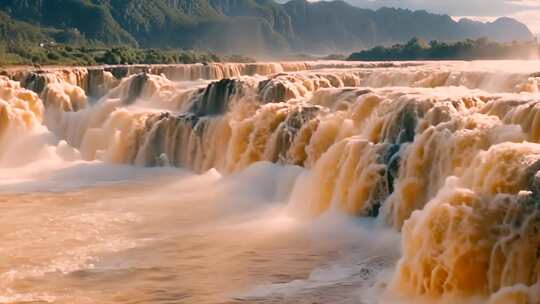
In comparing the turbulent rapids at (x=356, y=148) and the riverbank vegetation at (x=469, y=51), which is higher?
the riverbank vegetation at (x=469, y=51)

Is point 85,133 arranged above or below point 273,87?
below

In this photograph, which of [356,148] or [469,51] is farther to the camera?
[469,51]

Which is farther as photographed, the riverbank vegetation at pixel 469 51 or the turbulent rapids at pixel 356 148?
the riverbank vegetation at pixel 469 51

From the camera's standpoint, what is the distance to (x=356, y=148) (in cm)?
1897

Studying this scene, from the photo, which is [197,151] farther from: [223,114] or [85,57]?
[85,57]

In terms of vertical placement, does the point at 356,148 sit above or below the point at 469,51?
below

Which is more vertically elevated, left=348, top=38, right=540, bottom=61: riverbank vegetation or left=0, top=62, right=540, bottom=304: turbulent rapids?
left=348, top=38, right=540, bottom=61: riverbank vegetation

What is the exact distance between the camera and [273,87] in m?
28.3

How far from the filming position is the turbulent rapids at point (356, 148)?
37.7ft

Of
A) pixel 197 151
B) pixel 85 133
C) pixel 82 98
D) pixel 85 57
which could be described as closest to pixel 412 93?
pixel 197 151

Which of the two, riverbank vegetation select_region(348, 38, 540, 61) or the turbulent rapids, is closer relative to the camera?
the turbulent rapids

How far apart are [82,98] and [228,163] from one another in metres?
14.4

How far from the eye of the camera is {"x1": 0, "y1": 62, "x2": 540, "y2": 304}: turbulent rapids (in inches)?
452

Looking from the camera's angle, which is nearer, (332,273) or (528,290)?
(528,290)
